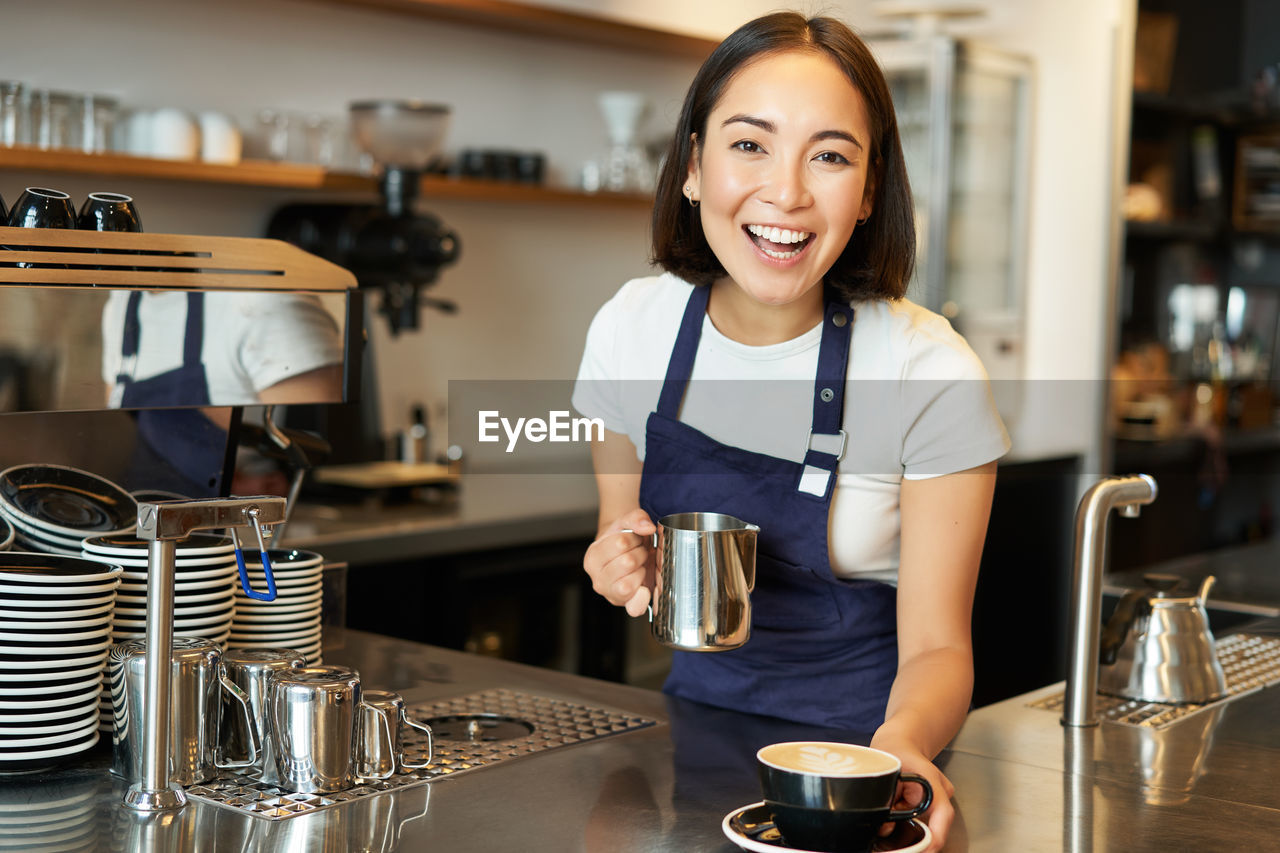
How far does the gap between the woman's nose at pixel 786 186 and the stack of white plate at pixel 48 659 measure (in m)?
0.74

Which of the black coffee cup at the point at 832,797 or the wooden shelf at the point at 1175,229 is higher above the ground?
the wooden shelf at the point at 1175,229

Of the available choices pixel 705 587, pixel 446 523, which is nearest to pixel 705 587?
pixel 705 587

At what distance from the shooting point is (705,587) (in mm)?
1290

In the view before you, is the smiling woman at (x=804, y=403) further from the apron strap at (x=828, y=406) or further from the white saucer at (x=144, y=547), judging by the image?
the white saucer at (x=144, y=547)

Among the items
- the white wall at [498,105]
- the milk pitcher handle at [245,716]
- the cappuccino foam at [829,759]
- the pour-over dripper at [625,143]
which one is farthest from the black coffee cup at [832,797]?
the pour-over dripper at [625,143]

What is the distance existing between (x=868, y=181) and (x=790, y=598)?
0.48 m

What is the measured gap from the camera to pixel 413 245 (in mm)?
3070

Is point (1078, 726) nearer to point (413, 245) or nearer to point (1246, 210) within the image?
point (413, 245)

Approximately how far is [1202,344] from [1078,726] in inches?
165

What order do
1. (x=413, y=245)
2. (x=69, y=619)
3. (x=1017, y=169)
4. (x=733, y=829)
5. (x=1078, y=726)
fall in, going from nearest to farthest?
(x=733, y=829)
(x=69, y=619)
(x=1078, y=726)
(x=413, y=245)
(x=1017, y=169)

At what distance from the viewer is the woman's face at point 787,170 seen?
144cm

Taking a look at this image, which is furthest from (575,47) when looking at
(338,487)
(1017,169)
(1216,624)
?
(1216,624)

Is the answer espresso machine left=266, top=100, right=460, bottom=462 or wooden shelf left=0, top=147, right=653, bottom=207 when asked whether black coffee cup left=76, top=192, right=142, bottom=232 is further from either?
espresso machine left=266, top=100, right=460, bottom=462

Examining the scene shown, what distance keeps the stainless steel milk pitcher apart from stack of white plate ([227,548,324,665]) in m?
0.46
